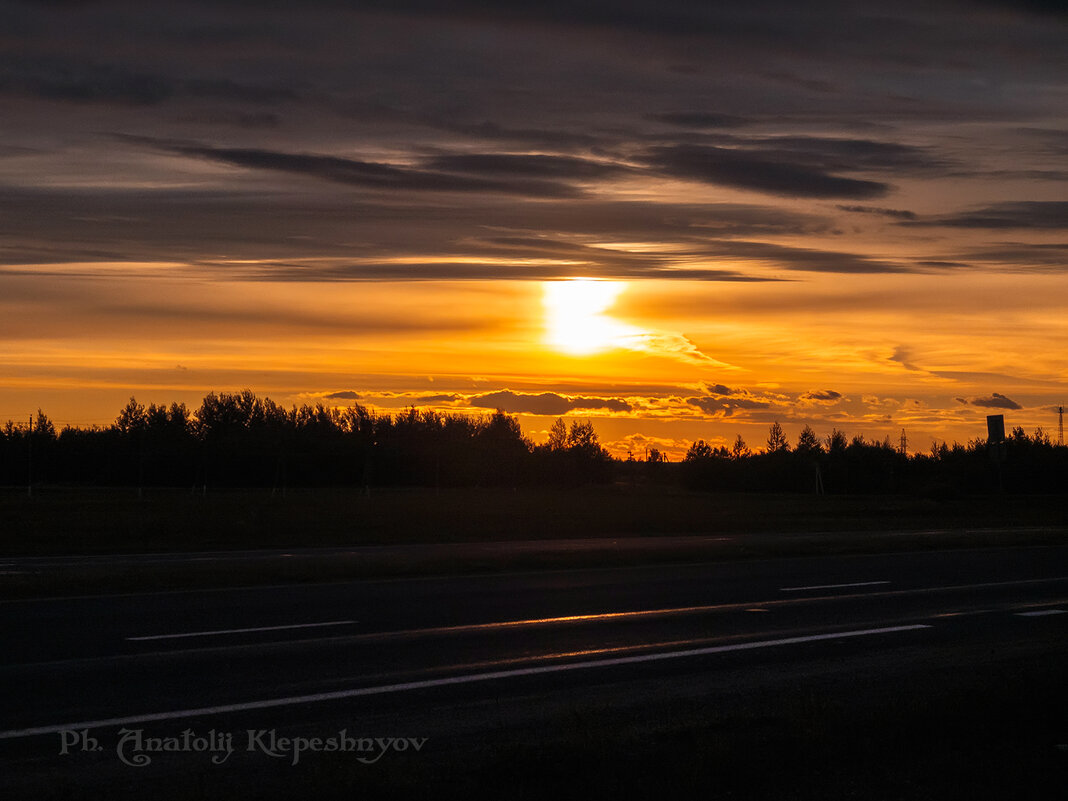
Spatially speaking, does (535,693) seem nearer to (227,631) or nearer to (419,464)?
(227,631)

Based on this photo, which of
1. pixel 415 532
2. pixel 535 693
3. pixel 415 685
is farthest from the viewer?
pixel 415 532

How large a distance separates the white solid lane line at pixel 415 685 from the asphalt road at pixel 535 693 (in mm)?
40

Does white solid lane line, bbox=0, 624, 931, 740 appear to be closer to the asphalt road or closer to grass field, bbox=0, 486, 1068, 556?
the asphalt road

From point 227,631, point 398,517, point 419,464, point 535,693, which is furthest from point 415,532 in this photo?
point 419,464

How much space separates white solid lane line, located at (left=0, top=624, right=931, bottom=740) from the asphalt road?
0.13 feet

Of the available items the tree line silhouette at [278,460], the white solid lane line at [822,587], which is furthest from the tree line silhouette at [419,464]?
the white solid lane line at [822,587]

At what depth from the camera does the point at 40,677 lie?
34.8 ft

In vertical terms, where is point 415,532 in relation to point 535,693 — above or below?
above

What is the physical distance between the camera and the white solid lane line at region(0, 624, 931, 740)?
8820 mm

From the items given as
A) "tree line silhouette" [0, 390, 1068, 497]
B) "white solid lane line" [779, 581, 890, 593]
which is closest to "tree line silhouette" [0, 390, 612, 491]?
"tree line silhouette" [0, 390, 1068, 497]

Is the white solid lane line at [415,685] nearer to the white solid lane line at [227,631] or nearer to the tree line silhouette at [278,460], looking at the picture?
the white solid lane line at [227,631]

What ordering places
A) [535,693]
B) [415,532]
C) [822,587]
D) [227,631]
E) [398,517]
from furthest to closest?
[398,517] < [415,532] < [822,587] < [227,631] < [535,693]

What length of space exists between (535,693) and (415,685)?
1.15m

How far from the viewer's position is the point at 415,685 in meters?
10.4
